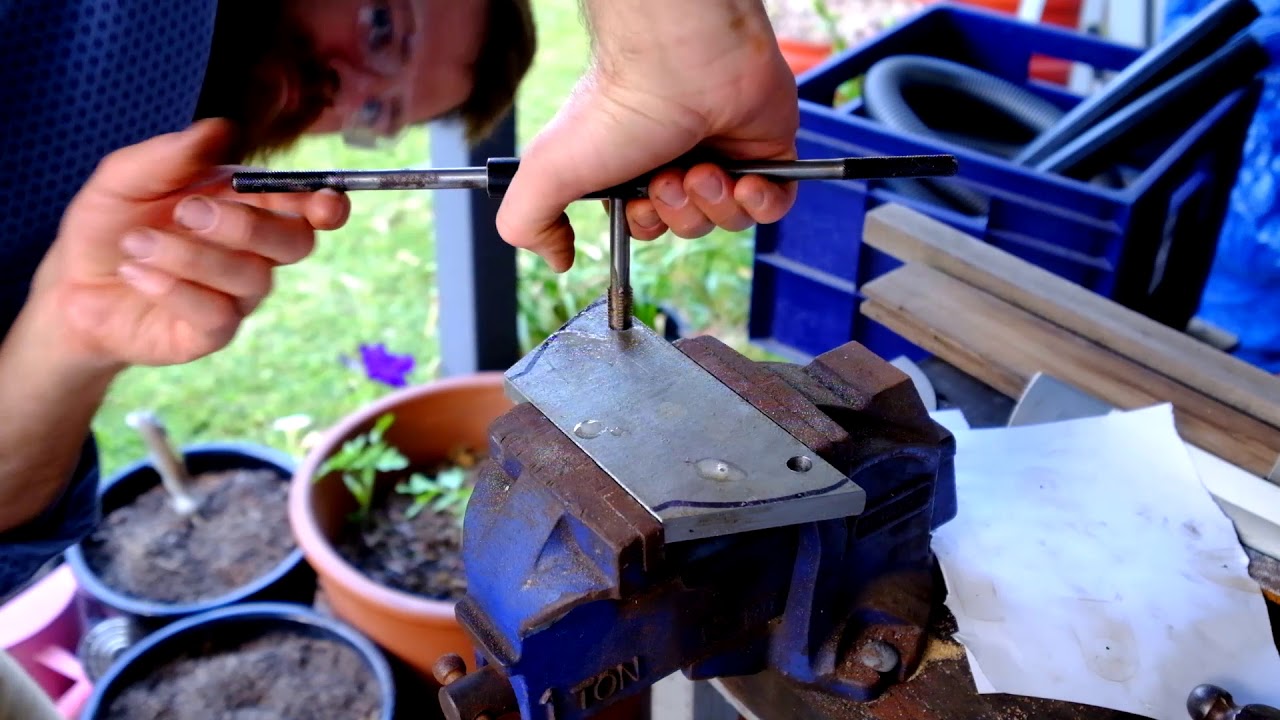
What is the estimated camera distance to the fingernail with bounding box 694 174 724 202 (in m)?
0.79

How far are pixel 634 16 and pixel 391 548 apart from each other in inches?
50.3

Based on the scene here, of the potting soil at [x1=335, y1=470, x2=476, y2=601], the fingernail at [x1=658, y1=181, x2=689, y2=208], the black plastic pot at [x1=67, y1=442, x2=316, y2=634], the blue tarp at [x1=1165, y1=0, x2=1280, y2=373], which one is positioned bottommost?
the potting soil at [x1=335, y1=470, x2=476, y2=601]

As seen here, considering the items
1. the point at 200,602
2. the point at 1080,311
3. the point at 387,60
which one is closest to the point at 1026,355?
the point at 1080,311

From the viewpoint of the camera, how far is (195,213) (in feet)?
2.55

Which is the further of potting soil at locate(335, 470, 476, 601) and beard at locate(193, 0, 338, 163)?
potting soil at locate(335, 470, 476, 601)

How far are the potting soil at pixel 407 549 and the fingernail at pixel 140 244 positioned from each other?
956 mm

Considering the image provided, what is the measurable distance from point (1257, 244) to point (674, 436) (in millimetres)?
1578

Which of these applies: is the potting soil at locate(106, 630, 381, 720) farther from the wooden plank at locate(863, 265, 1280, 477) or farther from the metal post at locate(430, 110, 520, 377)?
the wooden plank at locate(863, 265, 1280, 477)

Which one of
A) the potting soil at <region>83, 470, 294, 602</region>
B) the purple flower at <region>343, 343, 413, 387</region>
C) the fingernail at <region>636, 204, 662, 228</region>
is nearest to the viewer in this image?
the fingernail at <region>636, 204, 662, 228</region>

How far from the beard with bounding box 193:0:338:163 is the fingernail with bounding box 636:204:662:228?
39 centimetres

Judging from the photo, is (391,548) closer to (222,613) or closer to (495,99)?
(222,613)

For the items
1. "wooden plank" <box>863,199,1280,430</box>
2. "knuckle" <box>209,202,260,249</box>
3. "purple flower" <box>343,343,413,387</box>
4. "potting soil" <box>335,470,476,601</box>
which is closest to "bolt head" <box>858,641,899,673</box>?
"wooden plank" <box>863,199,1280,430</box>

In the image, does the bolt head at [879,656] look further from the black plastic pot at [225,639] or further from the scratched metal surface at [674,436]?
the black plastic pot at [225,639]

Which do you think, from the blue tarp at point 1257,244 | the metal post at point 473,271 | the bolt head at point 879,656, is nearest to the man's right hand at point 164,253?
the bolt head at point 879,656
